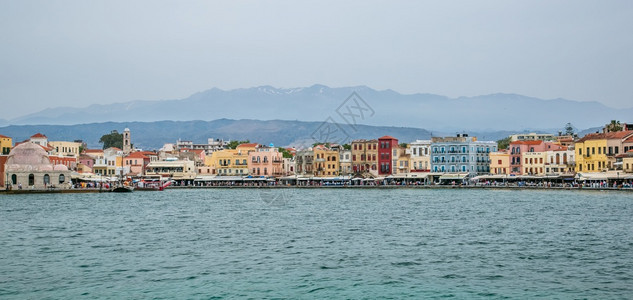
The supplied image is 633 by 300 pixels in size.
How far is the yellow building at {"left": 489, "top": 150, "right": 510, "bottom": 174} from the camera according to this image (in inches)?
3917

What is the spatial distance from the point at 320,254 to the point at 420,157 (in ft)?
246

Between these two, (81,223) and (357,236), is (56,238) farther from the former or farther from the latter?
(357,236)

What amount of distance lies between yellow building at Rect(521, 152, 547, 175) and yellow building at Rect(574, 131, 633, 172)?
6.92m

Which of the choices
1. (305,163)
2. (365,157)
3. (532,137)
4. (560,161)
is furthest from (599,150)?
(305,163)

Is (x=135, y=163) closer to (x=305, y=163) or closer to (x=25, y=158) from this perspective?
(x=305, y=163)

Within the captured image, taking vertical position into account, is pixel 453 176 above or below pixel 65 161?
below

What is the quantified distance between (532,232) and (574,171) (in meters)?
54.5

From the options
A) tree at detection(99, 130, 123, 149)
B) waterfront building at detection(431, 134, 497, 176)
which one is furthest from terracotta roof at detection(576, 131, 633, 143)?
tree at detection(99, 130, 123, 149)

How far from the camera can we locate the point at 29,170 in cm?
8488

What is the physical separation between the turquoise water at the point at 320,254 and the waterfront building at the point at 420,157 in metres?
50.8

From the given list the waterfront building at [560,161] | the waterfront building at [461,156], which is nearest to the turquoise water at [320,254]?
the waterfront building at [560,161]

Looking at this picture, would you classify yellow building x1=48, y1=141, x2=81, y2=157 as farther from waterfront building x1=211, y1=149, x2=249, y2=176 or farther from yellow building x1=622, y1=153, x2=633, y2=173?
yellow building x1=622, y1=153, x2=633, y2=173

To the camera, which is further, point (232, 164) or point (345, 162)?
point (232, 164)

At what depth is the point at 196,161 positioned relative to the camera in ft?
379
